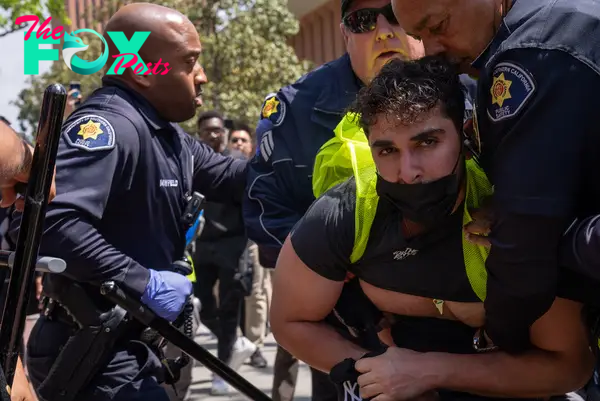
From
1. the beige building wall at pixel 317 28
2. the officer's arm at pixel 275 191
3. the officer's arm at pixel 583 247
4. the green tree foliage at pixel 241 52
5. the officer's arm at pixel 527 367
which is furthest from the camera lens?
the beige building wall at pixel 317 28

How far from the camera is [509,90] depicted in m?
2.01

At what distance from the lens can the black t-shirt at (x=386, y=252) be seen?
2.33 metres

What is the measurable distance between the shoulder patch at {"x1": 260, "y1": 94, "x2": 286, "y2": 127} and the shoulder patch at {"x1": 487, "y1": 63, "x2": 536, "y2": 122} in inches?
60.3

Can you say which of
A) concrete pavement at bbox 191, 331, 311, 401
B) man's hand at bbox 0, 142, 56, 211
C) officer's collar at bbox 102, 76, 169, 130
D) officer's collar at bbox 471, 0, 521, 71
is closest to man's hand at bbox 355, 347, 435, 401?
officer's collar at bbox 471, 0, 521, 71

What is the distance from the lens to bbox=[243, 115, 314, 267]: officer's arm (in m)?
3.45

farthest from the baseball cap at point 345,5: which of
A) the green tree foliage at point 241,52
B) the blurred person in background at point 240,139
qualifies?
the green tree foliage at point 241,52

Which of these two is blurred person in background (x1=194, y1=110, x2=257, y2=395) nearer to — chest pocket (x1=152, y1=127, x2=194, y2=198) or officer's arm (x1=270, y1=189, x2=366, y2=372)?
chest pocket (x1=152, y1=127, x2=194, y2=198)

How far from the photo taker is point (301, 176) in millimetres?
3432

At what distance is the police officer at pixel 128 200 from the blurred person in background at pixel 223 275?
3455 mm

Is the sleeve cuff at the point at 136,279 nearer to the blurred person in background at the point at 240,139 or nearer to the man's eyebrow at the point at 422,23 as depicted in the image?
the man's eyebrow at the point at 422,23

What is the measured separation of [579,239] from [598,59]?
404 millimetres

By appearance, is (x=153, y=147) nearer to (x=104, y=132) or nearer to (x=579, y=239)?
(x=104, y=132)

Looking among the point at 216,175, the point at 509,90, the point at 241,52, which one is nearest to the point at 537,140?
the point at 509,90

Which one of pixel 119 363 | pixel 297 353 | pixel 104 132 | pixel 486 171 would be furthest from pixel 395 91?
pixel 119 363
